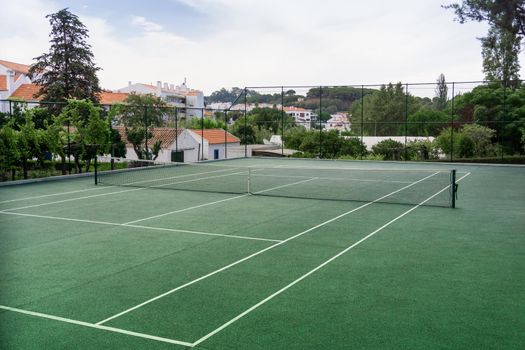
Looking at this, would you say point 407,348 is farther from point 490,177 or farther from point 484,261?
point 490,177

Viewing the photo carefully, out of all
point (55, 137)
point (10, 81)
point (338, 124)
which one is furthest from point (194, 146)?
point (10, 81)

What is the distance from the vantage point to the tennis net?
46.3 feet

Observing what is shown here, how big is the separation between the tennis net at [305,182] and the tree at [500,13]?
5.19 metres

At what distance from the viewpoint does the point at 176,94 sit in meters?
124

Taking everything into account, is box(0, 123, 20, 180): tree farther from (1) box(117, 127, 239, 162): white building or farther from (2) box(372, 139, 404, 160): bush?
(2) box(372, 139, 404, 160): bush

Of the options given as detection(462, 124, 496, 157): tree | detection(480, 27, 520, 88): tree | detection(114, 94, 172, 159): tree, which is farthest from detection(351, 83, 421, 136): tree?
detection(462, 124, 496, 157): tree

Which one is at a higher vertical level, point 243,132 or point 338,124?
point 338,124

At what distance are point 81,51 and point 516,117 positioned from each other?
109 feet

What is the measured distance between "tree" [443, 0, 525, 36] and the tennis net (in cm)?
519

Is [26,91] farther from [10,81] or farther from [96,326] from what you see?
[96,326]

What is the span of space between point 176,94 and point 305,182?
11060cm

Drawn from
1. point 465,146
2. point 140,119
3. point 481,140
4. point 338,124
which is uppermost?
point 338,124

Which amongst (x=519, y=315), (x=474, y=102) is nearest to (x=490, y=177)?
(x=519, y=315)

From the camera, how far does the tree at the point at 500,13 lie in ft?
50.3
